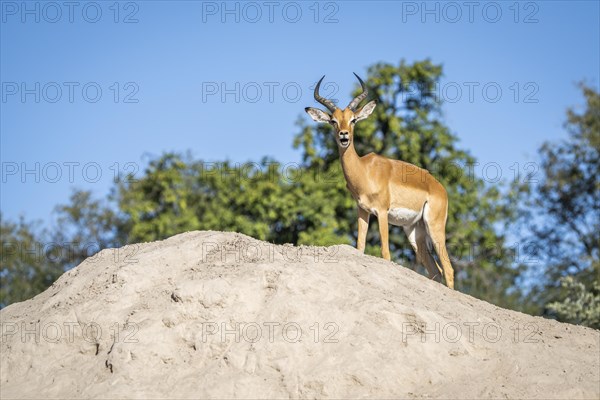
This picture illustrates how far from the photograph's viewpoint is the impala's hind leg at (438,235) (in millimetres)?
16375

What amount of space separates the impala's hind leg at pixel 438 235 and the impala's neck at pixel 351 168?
5.17 ft

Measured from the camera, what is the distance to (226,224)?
3512 centimetres

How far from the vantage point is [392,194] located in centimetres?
1634

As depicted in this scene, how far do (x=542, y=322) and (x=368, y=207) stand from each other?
3803 mm

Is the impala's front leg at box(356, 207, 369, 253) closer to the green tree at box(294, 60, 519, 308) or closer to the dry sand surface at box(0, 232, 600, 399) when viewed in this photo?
the dry sand surface at box(0, 232, 600, 399)

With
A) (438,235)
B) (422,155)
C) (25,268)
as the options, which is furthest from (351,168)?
(25,268)

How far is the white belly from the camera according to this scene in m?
16.3

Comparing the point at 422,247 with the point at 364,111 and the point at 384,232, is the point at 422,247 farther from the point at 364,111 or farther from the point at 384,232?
the point at 364,111

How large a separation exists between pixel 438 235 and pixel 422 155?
1819 centimetres

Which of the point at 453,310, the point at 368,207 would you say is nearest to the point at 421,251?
the point at 368,207

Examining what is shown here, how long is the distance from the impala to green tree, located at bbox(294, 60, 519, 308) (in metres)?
16.4

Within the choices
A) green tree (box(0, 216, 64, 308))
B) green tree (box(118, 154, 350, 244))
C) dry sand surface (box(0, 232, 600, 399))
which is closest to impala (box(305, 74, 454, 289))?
dry sand surface (box(0, 232, 600, 399))

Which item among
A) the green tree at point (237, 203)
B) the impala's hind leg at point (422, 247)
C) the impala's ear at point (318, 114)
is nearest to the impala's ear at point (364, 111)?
the impala's ear at point (318, 114)

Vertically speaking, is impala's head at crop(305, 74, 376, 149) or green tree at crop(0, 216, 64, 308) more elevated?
impala's head at crop(305, 74, 376, 149)
